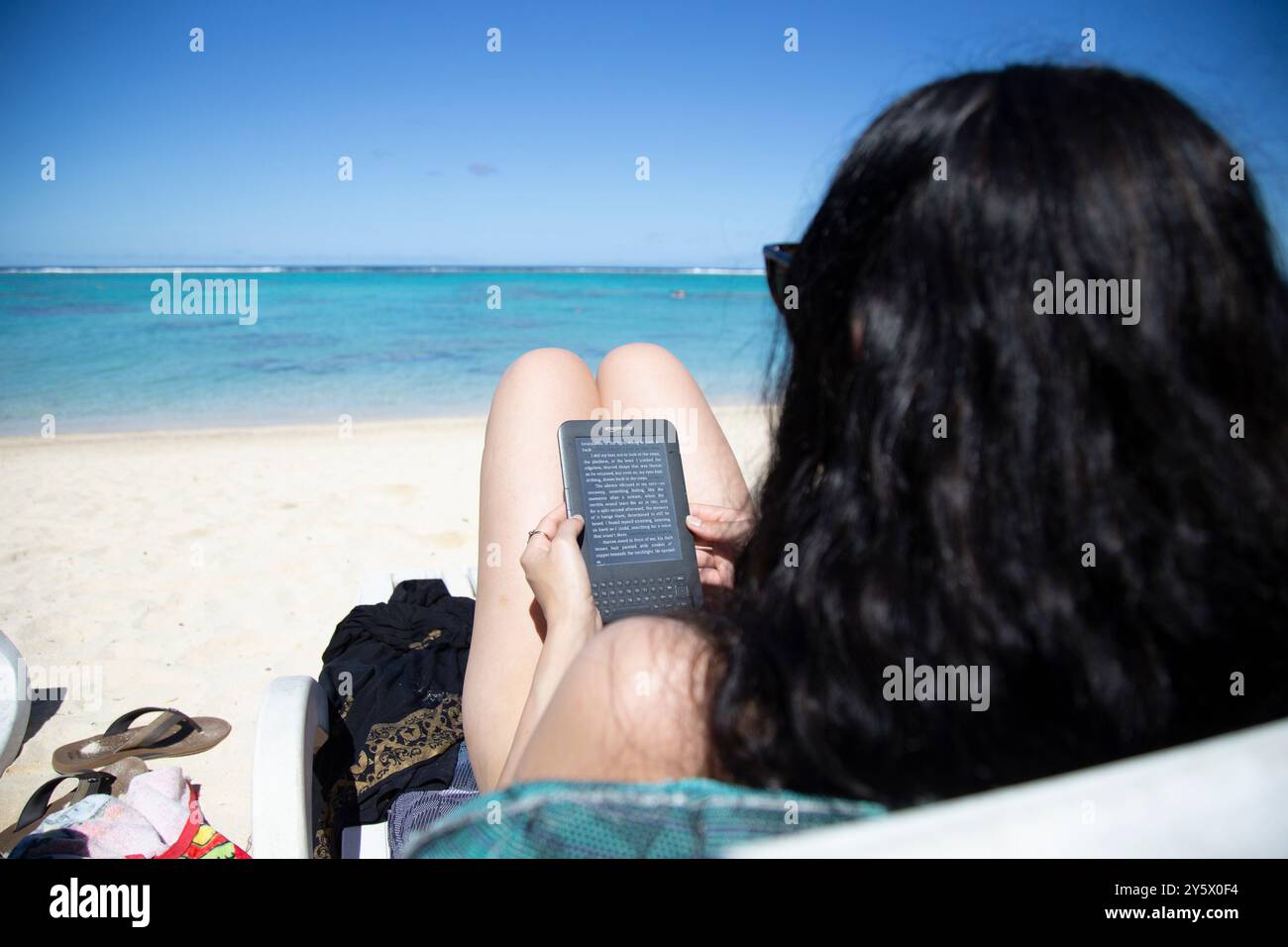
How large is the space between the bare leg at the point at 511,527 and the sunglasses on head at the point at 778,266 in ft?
2.69

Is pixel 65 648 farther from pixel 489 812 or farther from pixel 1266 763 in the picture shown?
pixel 1266 763

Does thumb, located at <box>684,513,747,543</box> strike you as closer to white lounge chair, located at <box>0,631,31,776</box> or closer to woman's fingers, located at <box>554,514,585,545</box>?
woman's fingers, located at <box>554,514,585,545</box>

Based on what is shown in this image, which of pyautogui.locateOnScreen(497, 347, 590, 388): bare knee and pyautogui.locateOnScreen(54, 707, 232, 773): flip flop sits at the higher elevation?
pyautogui.locateOnScreen(497, 347, 590, 388): bare knee

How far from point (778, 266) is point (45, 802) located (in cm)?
220

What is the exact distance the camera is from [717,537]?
1.71 m

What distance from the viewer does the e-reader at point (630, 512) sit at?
1.65 meters

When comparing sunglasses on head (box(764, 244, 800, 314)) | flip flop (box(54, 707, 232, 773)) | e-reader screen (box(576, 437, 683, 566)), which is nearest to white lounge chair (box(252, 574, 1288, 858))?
sunglasses on head (box(764, 244, 800, 314))

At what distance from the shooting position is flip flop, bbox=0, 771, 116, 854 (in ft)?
6.31

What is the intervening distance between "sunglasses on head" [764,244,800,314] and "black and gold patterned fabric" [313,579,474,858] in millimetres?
1262

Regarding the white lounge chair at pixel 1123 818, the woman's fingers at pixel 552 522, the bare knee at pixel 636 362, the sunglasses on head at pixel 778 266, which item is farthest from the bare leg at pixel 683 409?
the white lounge chair at pixel 1123 818

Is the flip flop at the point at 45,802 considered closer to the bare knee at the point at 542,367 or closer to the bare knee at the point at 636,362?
the bare knee at the point at 542,367

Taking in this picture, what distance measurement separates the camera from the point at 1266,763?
604mm

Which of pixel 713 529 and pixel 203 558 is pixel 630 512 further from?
pixel 203 558
